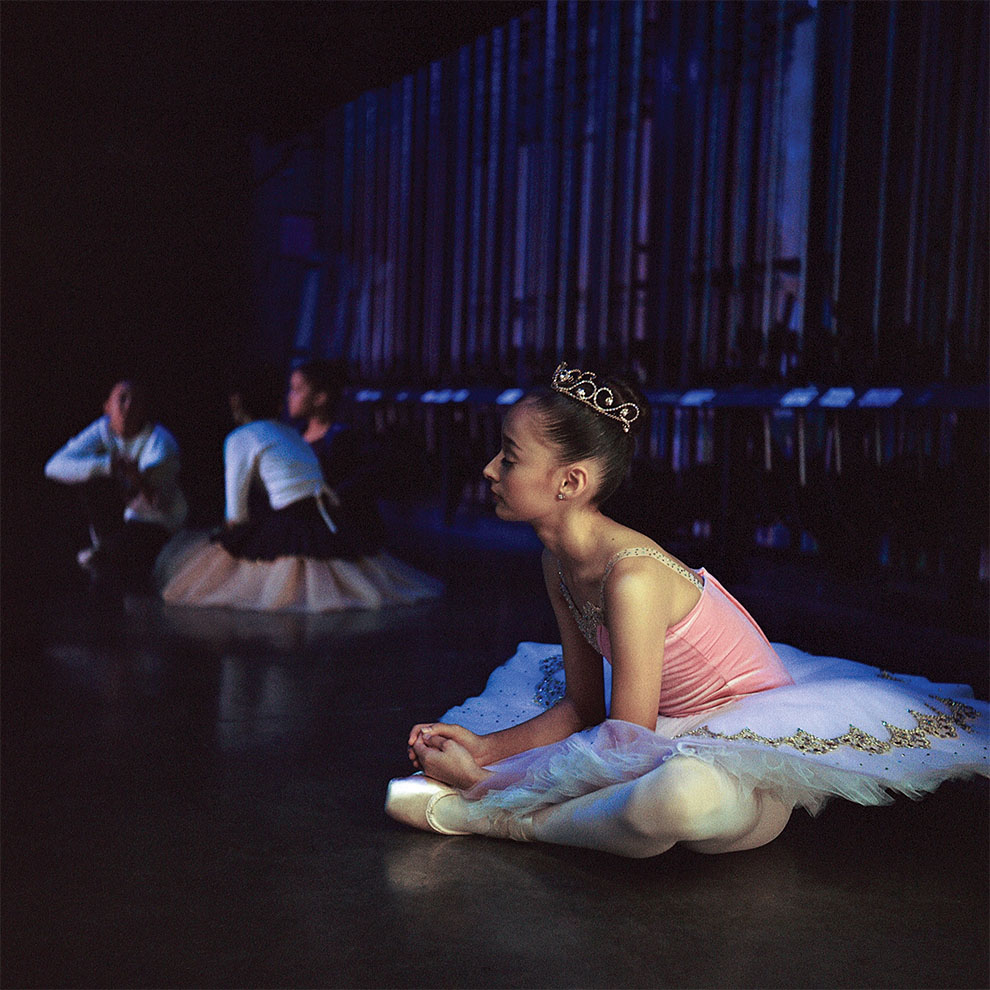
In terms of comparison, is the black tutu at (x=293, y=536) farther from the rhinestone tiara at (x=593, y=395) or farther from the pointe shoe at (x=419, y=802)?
the rhinestone tiara at (x=593, y=395)

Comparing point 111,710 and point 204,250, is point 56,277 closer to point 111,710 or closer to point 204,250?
point 204,250

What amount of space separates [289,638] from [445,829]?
188 centimetres

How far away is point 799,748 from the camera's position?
170 centimetres

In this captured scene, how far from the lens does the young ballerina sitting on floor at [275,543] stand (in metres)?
4.33

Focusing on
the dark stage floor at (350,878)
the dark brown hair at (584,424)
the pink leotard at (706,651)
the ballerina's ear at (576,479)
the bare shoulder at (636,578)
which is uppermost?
the dark brown hair at (584,424)

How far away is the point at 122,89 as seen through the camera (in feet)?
29.0

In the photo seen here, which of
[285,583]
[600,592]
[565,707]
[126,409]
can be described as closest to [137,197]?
[126,409]

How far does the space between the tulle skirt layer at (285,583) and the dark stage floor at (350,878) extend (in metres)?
1.28

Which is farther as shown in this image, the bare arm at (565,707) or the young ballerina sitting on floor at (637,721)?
the bare arm at (565,707)

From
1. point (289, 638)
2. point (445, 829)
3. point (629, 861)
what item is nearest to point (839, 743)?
point (629, 861)

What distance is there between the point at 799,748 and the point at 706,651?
235 millimetres

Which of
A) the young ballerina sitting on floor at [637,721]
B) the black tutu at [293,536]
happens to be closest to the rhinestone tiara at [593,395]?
the young ballerina sitting on floor at [637,721]

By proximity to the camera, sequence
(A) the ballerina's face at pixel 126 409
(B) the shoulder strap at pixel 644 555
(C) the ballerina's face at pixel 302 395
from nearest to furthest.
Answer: (B) the shoulder strap at pixel 644 555, (C) the ballerina's face at pixel 302 395, (A) the ballerina's face at pixel 126 409

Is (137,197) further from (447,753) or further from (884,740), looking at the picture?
(884,740)
